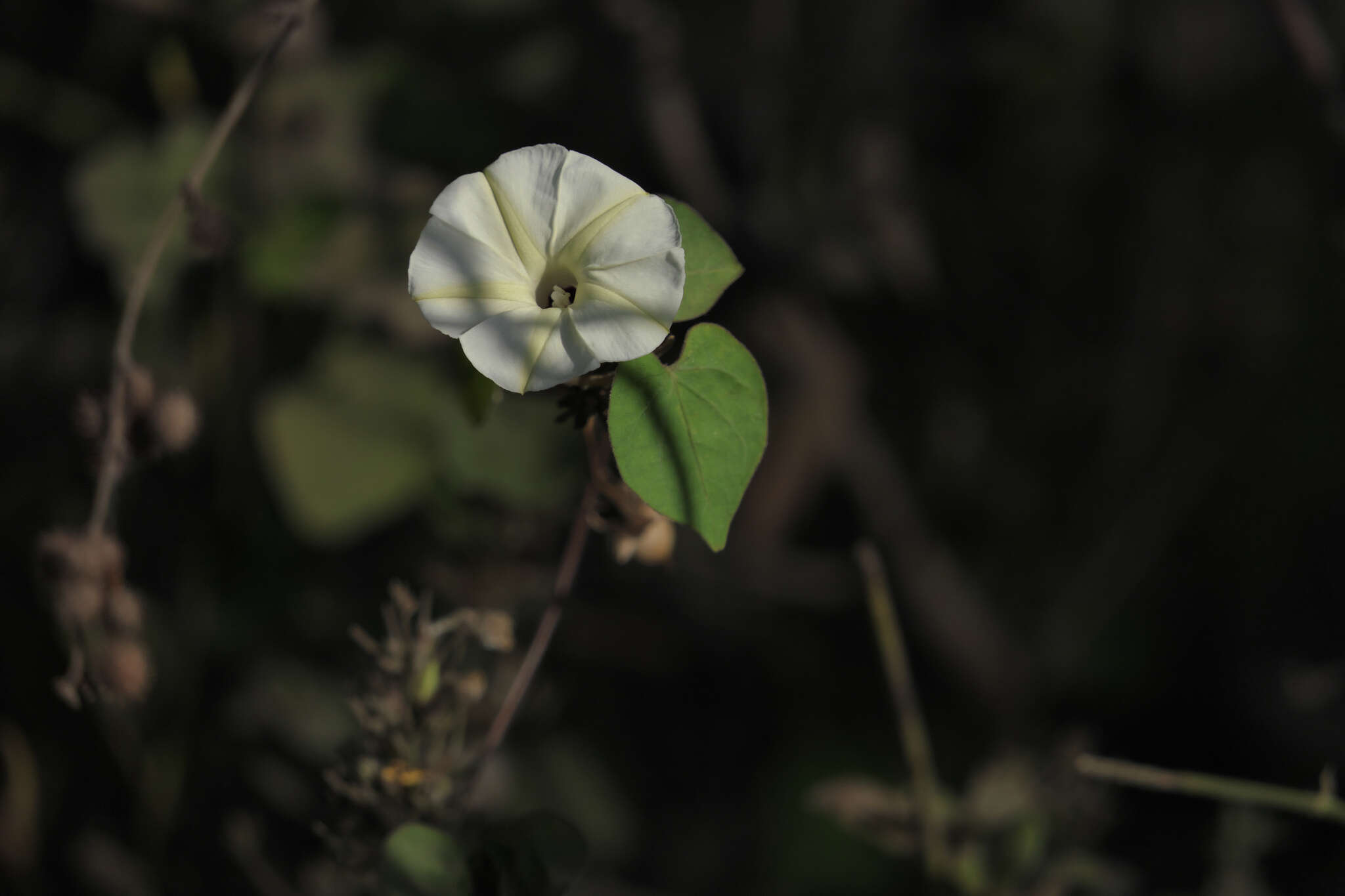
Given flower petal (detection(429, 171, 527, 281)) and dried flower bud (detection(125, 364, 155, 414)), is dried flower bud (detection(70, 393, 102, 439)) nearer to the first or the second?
dried flower bud (detection(125, 364, 155, 414))

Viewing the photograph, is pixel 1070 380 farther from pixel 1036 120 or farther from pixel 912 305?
pixel 1036 120

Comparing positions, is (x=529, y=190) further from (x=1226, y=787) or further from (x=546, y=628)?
(x=1226, y=787)

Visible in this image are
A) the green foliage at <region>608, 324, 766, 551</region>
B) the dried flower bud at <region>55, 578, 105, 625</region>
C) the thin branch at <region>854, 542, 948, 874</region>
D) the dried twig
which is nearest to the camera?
the green foliage at <region>608, 324, 766, 551</region>

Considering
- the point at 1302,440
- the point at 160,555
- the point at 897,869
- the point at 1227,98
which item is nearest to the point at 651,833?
the point at 897,869

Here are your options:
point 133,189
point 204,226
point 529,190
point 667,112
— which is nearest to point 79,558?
point 204,226

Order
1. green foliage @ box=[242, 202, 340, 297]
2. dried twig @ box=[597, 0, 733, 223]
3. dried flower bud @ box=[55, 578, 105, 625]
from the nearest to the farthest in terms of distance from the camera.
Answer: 1. dried flower bud @ box=[55, 578, 105, 625]
2. green foliage @ box=[242, 202, 340, 297]
3. dried twig @ box=[597, 0, 733, 223]

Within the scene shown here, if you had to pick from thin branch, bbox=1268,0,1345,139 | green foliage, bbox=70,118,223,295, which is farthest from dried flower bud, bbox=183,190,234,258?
thin branch, bbox=1268,0,1345,139

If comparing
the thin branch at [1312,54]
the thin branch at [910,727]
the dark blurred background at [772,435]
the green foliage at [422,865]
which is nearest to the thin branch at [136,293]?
the green foliage at [422,865]
